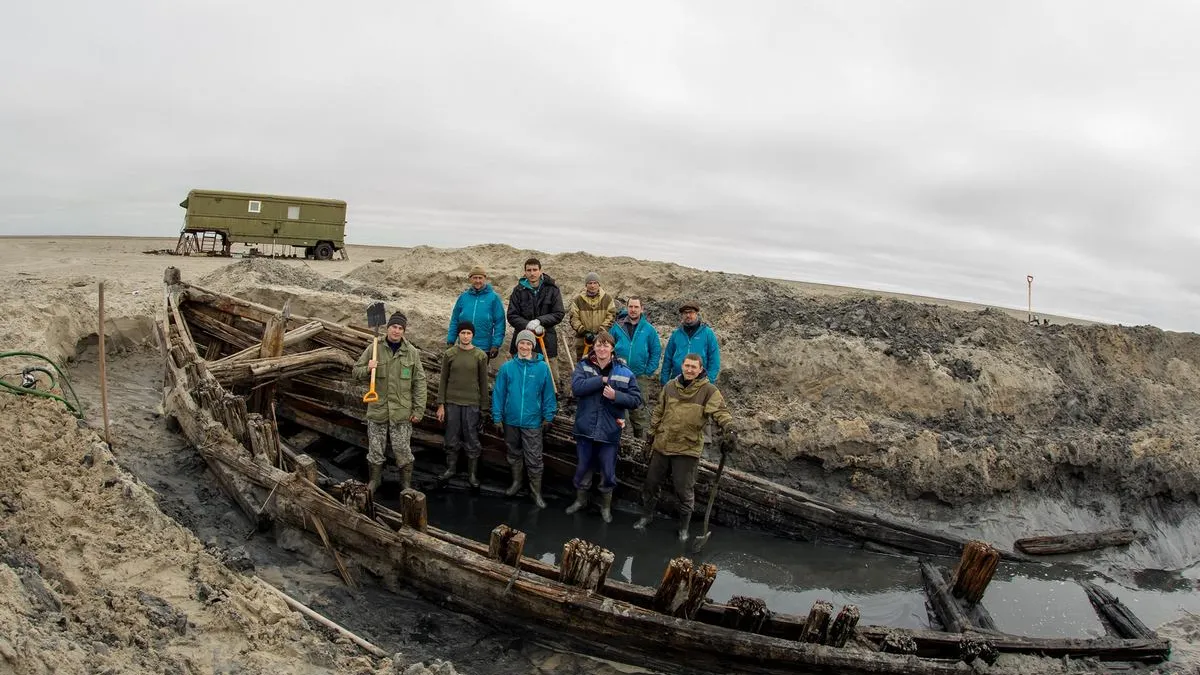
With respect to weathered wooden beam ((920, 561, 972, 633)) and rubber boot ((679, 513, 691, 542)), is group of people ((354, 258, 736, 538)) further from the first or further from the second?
weathered wooden beam ((920, 561, 972, 633))

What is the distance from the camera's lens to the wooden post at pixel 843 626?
5.27 metres

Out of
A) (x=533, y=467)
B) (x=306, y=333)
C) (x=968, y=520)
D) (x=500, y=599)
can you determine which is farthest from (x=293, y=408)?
(x=968, y=520)

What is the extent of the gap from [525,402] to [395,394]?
4.69ft

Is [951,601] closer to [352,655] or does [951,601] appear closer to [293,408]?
[352,655]

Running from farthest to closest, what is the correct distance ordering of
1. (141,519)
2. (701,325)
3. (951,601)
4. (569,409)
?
(569,409), (701,325), (951,601), (141,519)

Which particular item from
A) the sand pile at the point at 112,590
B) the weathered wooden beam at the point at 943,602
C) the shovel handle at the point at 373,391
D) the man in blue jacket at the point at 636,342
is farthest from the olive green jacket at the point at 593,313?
the sand pile at the point at 112,590

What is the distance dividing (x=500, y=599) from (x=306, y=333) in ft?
16.9

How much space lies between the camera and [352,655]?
16.3 feet

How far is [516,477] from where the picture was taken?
28.6 ft

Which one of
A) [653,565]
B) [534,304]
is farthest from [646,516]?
[534,304]

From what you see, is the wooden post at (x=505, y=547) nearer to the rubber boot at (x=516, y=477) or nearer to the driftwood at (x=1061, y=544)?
the rubber boot at (x=516, y=477)

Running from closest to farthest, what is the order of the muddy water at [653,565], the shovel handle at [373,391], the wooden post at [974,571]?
the muddy water at [653,565]
the wooden post at [974,571]
the shovel handle at [373,391]

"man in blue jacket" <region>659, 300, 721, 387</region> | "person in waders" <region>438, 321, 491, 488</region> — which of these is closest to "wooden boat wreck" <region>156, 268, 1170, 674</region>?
"man in blue jacket" <region>659, 300, 721, 387</region>

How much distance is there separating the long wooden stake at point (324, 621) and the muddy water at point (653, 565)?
1.43 feet
